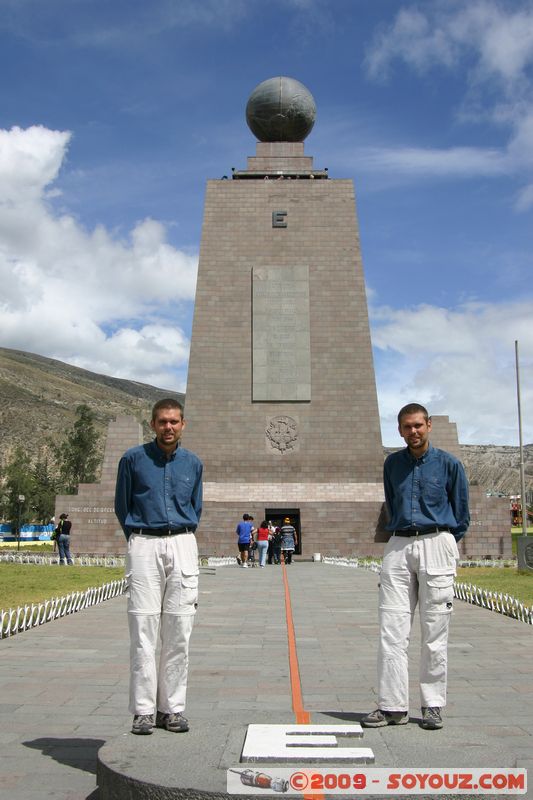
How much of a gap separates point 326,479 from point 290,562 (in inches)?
192

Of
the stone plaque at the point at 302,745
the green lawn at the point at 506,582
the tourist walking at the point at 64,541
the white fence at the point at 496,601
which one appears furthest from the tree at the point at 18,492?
the stone plaque at the point at 302,745

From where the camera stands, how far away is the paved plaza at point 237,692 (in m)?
3.55

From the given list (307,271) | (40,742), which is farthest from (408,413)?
(307,271)

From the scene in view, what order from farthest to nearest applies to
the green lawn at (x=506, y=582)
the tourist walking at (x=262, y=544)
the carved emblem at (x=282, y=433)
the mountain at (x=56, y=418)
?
1. the mountain at (x=56, y=418)
2. the carved emblem at (x=282, y=433)
3. the tourist walking at (x=262, y=544)
4. the green lawn at (x=506, y=582)

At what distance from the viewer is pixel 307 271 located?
27.8 meters

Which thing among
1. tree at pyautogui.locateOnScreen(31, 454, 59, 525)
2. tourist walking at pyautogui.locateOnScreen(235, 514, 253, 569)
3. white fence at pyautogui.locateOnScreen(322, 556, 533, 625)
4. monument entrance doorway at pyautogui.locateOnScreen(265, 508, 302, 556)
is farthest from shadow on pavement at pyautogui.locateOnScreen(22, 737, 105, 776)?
tree at pyautogui.locateOnScreen(31, 454, 59, 525)

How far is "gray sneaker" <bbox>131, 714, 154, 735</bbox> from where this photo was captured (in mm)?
3859

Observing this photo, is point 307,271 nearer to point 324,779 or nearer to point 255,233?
point 255,233

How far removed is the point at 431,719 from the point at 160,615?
4.87ft

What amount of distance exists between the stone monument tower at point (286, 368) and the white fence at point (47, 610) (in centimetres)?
1286

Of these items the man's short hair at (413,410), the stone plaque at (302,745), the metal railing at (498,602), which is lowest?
the stone plaque at (302,745)

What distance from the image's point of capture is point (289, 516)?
25.9 meters

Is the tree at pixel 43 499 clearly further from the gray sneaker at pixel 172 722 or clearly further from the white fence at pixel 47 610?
the gray sneaker at pixel 172 722

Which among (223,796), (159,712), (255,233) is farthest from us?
(255,233)
